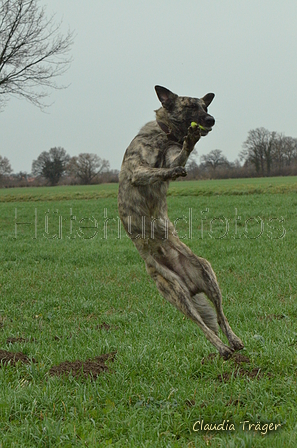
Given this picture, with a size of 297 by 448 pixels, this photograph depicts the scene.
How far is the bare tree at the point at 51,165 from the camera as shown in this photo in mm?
56794

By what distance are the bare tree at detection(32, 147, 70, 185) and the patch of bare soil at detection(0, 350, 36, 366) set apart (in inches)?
2045

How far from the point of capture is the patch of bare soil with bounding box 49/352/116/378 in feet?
13.6

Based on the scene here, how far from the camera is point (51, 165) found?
6006cm

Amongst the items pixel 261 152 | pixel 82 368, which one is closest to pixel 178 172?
pixel 82 368

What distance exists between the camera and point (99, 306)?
6883 millimetres

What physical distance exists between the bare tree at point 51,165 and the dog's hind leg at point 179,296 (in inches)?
2080

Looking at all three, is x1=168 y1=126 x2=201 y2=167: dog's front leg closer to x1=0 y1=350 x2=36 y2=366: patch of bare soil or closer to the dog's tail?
the dog's tail

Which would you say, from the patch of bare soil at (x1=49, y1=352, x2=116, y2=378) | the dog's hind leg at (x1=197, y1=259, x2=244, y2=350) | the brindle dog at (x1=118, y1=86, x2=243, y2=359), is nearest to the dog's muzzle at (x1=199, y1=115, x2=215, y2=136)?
the brindle dog at (x1=118, y1=86, x2=243, y2=359)

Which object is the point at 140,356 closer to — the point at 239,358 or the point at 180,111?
the point at 239,358

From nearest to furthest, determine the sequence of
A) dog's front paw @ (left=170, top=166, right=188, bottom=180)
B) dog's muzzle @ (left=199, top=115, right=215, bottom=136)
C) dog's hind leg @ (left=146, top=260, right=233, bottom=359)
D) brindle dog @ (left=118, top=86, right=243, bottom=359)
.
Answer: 1. dog's front paw @ (left=170, top=166, right=188, bottom=180)
2. dog's hind leg @ (left=146, top=260, right=233, bottom=359)
3. dog's muzzle @ (left=199, top=115, right=215, bottom=136)
4. brindle dog @ (left=118, top=86, right=243, bottom=359)

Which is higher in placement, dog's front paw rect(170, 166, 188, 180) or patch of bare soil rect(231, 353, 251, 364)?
dog's front paw rect(170, 166, 188, 180)

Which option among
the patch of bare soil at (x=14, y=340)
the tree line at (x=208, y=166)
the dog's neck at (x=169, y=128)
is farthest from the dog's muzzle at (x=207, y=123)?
the tree line at (x=208, y=166)

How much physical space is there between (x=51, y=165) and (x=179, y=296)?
192 feet

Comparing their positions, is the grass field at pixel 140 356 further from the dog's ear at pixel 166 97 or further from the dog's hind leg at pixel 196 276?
the dog's ear at pixel 166 97
